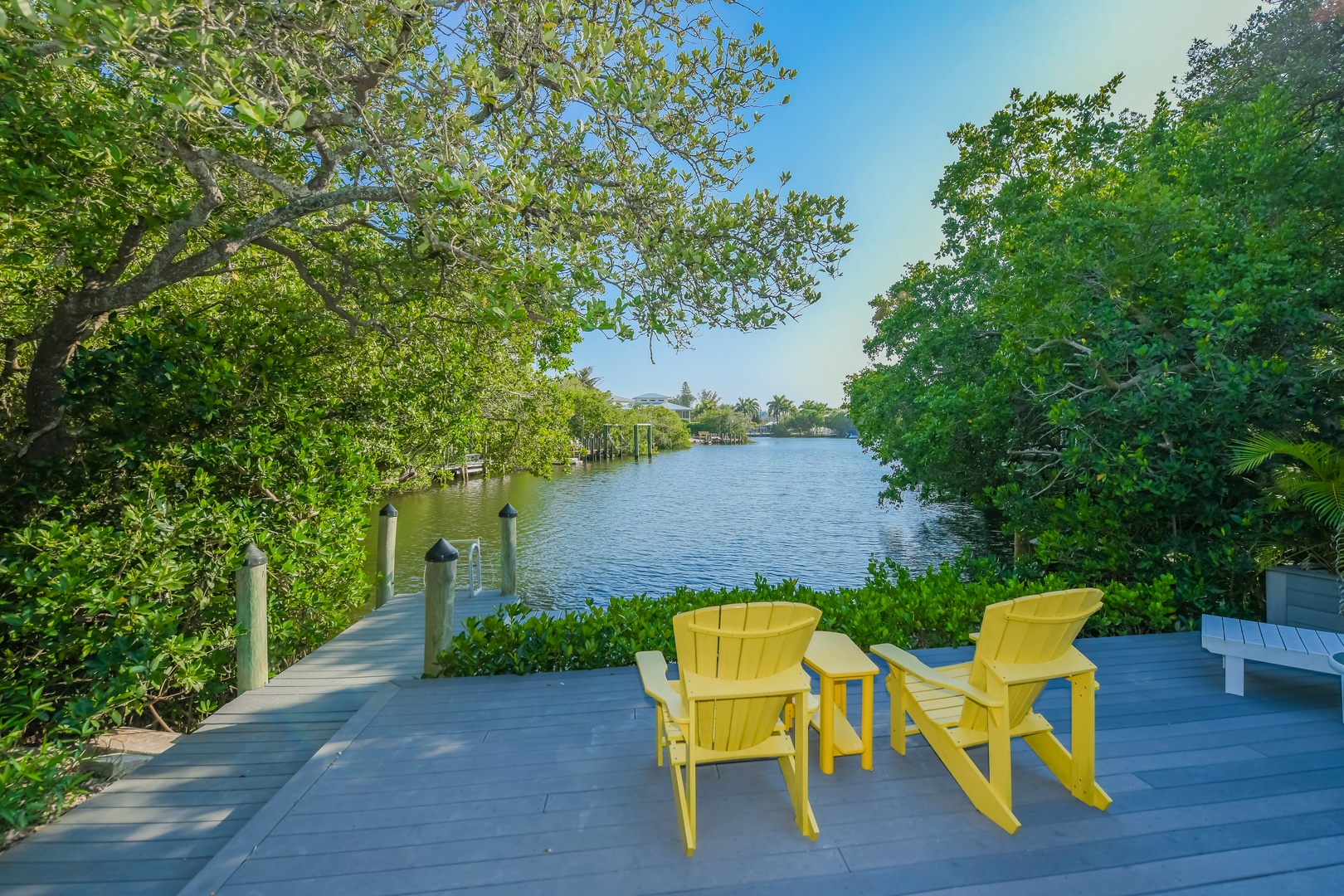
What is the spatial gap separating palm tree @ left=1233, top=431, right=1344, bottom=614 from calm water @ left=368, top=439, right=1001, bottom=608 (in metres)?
6.54

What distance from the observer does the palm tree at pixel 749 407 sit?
108 meters

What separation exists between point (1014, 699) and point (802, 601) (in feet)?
8.01

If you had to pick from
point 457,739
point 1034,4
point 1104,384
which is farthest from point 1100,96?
point 457,739

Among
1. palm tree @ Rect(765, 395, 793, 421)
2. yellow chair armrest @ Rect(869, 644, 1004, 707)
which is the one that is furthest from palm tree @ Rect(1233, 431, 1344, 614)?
palm tree @ Rect(765, 395, 793, 421)

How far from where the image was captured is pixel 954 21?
6.64m

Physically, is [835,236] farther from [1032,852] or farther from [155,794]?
[155,794]

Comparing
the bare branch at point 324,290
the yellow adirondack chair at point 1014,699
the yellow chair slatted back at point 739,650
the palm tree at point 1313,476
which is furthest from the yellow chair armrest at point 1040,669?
the bare branch at point 324,290

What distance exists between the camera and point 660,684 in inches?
101

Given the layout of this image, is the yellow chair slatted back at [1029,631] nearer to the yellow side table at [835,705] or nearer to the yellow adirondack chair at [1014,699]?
the yellow adirondack chair at [1014,699]

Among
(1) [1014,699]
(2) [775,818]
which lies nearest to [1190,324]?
(1) [1014,699]

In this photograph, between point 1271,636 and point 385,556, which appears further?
point 385,556

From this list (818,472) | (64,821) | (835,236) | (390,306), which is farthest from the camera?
(818,472)

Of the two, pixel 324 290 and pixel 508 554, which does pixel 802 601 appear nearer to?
pixel 508 554

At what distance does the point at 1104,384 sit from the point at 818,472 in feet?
89.0
